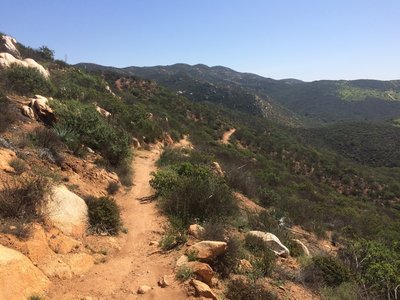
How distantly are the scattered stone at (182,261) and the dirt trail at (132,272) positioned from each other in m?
0.16

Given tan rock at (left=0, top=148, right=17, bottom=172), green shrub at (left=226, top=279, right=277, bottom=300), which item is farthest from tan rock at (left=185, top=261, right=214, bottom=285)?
tan rock at (left=0, top=148, right=17, bottom=172)

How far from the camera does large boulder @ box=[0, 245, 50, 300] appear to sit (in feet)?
16.3

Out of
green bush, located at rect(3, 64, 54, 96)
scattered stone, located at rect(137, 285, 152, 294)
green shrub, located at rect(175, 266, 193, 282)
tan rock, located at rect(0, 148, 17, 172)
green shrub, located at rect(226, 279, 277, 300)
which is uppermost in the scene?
green bush, located at rect(3, 64, 54, 96)

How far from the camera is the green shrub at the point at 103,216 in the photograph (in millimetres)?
8226

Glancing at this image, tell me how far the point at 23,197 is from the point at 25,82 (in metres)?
11.7

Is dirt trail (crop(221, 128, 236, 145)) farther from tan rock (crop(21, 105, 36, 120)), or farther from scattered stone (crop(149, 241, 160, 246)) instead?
scattered stone (crop(149, 241, 160, 246))

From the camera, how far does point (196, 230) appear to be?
27.0 feet

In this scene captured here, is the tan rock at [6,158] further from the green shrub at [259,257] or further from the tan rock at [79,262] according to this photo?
the green shrub at [259,257]

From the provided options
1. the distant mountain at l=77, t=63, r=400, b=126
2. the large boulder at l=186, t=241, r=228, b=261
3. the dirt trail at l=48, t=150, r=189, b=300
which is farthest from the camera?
the distant mountain at l=77, t=63, r=400, b=126

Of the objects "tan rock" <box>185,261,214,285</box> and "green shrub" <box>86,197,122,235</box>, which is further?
"green shrub" <box>86,197,122,235</box>

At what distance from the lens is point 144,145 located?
20.5 meters

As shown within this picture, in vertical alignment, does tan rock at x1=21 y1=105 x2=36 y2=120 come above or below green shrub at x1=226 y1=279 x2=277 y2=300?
above

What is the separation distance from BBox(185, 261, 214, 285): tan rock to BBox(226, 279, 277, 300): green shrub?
379 mm

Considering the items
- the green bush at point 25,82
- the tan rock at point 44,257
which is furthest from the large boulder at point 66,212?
the green bush at point 25,82
